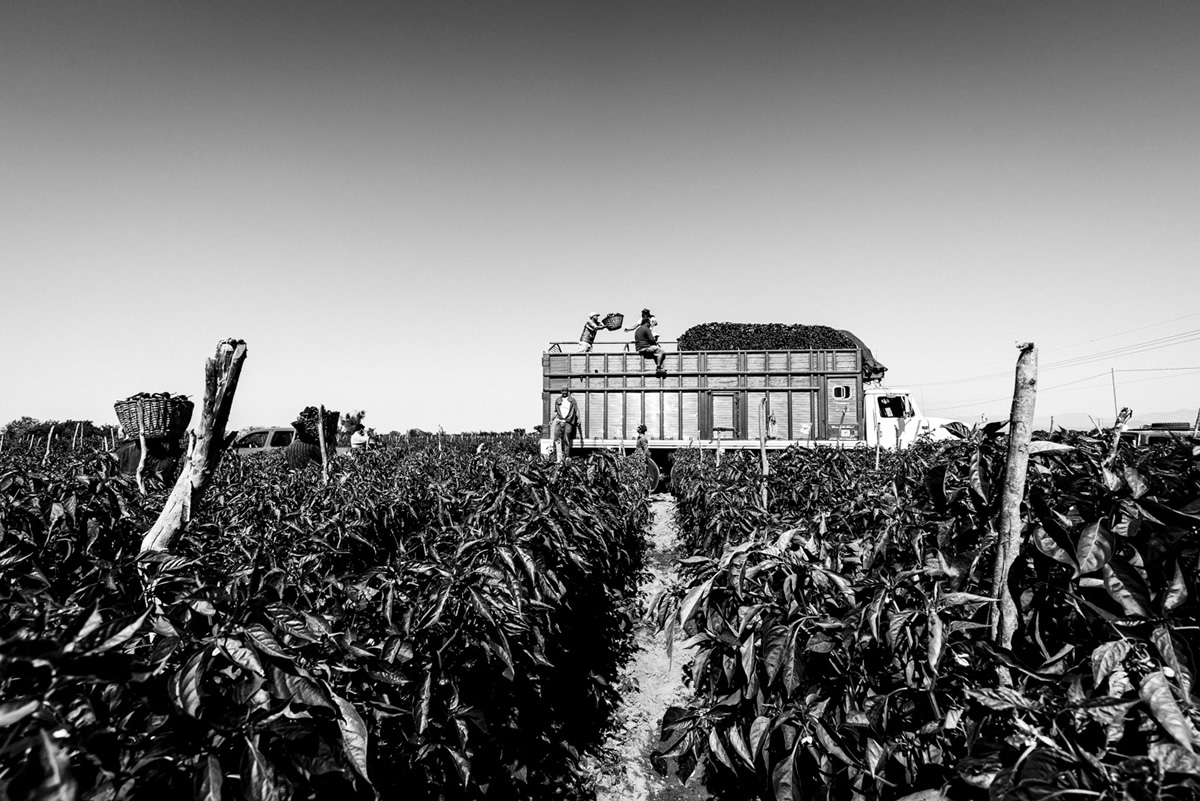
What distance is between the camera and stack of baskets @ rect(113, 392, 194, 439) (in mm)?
5621

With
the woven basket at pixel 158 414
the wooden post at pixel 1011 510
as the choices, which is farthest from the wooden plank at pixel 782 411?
the wooden post at pixel 1011 510

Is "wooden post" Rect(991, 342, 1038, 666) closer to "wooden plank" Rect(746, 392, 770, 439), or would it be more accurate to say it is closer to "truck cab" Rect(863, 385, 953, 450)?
"wooden plank" Rect(746, 392, 770, 439)

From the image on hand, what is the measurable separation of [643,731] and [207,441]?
9.96 feet

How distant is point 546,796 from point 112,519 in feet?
8.18

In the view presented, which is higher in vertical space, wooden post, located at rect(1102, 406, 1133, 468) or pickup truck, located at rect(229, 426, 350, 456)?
pickup truck, located at rect(229, 426, 350, 456)

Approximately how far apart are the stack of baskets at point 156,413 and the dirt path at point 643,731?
485 cm

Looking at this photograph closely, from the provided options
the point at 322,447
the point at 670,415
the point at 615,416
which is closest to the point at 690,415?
the point at 670,415

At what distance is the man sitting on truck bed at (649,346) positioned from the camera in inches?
539

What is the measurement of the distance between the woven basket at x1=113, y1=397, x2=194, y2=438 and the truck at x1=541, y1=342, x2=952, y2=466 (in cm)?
817

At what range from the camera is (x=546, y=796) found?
294 cm

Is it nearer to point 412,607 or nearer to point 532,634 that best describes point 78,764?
point 412,607

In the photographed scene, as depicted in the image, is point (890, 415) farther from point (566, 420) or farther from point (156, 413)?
point (156, 413)

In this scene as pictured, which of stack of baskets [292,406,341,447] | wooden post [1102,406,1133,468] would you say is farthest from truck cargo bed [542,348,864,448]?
wooden post [1102,406,1133,468]

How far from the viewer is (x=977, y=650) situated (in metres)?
1.54
